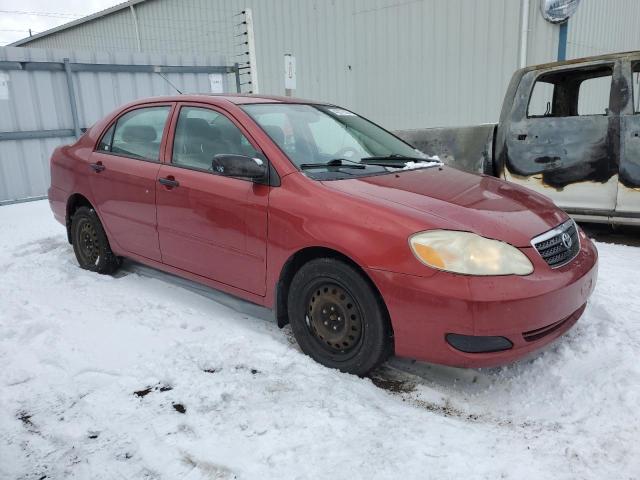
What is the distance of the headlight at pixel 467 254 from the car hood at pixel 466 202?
5 cm

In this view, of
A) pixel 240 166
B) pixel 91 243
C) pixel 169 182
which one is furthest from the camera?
pixel 91 243

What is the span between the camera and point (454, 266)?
A: 2391 millimetres

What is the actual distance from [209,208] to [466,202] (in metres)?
1.56

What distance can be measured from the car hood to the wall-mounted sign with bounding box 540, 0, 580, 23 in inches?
273

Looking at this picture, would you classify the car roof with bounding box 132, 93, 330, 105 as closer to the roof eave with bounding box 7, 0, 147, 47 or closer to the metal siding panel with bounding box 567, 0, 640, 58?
the metal siding panel with bounding box 567, 0, 640, 58

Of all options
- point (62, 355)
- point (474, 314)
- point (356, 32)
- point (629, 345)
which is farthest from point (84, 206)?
point (356, 32)

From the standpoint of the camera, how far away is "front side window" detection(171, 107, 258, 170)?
3299mm

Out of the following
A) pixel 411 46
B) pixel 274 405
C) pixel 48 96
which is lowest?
pixel 274 405

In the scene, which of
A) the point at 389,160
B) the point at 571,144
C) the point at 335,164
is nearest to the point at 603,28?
the point at 571,144

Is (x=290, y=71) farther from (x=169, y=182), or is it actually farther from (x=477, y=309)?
→ (x=477, y=309)

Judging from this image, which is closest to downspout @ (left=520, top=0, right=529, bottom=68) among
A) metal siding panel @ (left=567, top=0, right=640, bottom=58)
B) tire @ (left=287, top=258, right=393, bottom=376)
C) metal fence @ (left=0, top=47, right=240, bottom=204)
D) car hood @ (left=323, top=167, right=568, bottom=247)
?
metal siding panel @ (left=567, top=0, right=640, bottom=58)

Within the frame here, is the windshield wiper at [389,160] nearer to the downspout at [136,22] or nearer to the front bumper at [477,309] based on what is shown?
the front bumper at [477,309]

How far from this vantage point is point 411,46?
10.7 meters

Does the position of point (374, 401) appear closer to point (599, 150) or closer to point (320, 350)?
point (320, 350)
